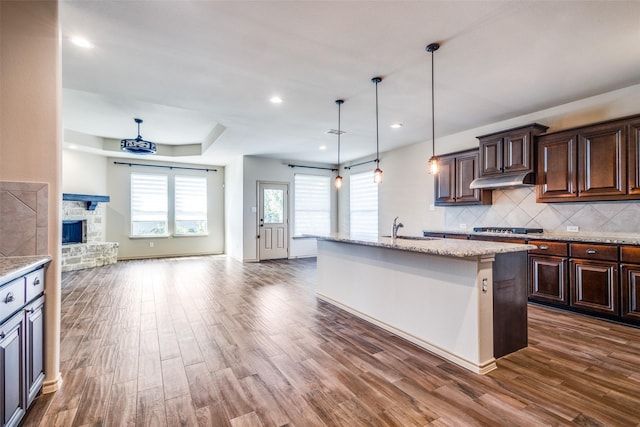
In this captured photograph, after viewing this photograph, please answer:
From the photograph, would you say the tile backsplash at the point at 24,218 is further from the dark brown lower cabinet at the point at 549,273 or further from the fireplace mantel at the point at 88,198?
the fireplace mantel at the point at 88,198

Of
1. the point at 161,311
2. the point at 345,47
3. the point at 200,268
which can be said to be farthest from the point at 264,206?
the point at 345,47

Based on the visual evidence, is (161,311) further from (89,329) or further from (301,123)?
(301,123)

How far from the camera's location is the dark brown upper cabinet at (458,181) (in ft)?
15.7

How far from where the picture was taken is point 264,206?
25.1 ft

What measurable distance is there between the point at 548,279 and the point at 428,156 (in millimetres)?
2983

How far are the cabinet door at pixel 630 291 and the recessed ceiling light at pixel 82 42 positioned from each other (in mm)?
5534

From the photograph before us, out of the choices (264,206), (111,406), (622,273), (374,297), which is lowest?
(111,406)

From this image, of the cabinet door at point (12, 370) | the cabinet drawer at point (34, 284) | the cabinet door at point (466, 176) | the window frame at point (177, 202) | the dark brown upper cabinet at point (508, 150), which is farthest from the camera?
the window frame at point (177, 202)

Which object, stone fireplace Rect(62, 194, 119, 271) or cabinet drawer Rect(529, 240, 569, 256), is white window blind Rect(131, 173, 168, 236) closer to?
stone fireplace Rect(62, 194, 119, 271)

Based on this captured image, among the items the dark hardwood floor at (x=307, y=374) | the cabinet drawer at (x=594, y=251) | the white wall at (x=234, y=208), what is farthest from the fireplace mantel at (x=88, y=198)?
the cabinet drawer at (x=594, y=251)

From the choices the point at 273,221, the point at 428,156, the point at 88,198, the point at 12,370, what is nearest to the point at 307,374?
the point at 12,370

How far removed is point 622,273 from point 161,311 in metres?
5.21

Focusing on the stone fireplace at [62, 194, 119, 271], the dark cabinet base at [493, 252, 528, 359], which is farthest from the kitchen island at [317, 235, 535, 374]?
the stone fireplace at [62, 194, 119, 271]

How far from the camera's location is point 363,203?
25.2 feet
